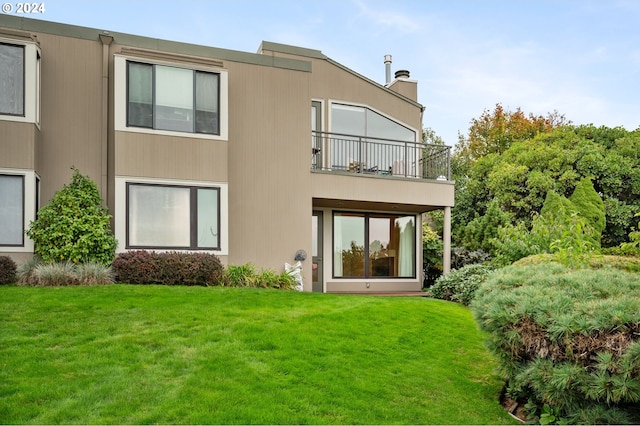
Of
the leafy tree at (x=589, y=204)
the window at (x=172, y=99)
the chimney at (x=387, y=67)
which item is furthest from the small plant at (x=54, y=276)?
the leafy tree at (x=589, y=204)

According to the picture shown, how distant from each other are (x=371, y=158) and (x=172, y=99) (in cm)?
654

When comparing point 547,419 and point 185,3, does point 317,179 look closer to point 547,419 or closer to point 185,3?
point 185,3

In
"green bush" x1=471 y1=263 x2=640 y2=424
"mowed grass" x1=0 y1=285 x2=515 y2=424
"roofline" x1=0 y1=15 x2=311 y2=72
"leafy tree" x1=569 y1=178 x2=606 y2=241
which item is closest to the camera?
"green bush" x1=471 y1=263 x2=640 y2=424

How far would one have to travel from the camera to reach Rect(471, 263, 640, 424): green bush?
4.74 meters

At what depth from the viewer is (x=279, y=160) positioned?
1399 cm

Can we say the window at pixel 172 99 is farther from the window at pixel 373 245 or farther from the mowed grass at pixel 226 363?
the window at pixel 373 245

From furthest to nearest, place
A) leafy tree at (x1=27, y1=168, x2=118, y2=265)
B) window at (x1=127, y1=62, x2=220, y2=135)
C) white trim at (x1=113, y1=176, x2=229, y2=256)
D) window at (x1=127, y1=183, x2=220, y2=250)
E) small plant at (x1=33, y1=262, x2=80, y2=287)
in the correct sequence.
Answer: window at (x1=127, y1=62, x2=220, y2=135) < window at (x1=127, y1=183, x2=220, y2=250) < white trim at (x1=113, y1=176, x2=229, y2=256) < leafy tree at (x1=27, y1=168, x2=118, y2=265) < small plant at (x1=33, y1=262, x2=80, y2=287)

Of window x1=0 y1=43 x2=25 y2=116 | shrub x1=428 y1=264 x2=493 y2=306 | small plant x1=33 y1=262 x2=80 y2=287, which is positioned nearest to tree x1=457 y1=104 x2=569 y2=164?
shrub x1=428 y1=264 x2=493 y2=306

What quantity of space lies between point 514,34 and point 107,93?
9067 mm

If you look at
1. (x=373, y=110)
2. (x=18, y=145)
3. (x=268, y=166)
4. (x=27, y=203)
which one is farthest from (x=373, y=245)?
(x=18, y=145)

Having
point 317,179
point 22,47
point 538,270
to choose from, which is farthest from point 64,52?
point 538,270

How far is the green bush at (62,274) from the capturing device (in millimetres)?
10297

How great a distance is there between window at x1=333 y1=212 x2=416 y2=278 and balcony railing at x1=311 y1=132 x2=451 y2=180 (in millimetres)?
1534

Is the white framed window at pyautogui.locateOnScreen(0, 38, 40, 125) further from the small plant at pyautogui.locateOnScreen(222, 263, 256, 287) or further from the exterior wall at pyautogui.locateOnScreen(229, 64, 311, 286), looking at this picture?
the small plant at pyautogui.locateOnScreen(222, 263, 256, 287)
